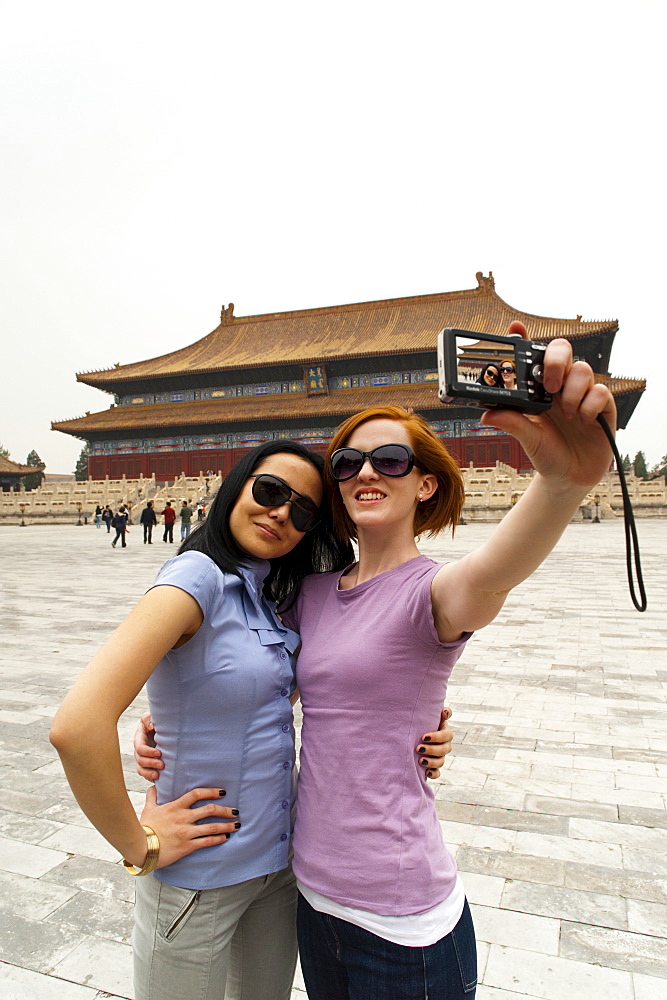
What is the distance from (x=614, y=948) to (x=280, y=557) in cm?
173

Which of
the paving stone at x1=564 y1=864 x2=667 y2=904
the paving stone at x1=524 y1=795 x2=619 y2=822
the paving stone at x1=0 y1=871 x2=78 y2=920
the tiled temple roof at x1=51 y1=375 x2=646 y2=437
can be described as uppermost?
the tiled temple roof at x1=51 y1=375 x2=646 y2=437

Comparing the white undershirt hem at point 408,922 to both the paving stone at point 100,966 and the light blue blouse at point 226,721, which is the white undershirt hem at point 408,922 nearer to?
the light blue blouse at point 226,721

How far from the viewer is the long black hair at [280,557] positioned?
141 centimetres

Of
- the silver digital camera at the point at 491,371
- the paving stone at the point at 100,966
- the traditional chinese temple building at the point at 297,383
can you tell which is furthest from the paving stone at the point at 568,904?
the traditional chinese temple building at the point at 297,383

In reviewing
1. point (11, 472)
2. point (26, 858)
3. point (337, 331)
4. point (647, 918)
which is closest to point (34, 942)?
point (26, 858)

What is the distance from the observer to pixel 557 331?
31.9m

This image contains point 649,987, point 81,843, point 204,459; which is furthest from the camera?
point 204,459

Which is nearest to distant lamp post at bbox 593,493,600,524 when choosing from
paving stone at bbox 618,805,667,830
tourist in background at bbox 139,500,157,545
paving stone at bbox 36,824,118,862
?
Answer: tourist in background at bbox 139,500,157,545

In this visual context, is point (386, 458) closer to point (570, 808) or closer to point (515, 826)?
point (515, 826)

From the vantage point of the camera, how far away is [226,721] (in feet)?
4.16

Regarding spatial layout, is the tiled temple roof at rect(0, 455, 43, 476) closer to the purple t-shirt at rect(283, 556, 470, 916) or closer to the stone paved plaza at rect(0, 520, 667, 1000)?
the stone paved plaza at rect(0, 520, 667, 1000)

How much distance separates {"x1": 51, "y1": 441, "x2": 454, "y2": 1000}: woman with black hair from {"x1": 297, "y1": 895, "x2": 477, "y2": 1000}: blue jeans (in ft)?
0.49

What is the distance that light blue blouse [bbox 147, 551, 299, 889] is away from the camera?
4.09ft

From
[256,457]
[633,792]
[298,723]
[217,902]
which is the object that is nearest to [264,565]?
[256,457]
